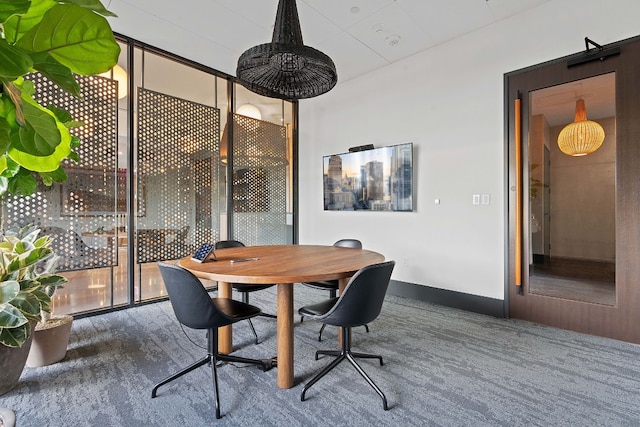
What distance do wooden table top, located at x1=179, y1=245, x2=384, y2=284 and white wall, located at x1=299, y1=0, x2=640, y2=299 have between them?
5.29 ft

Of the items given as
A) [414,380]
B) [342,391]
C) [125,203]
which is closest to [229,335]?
[342,391]

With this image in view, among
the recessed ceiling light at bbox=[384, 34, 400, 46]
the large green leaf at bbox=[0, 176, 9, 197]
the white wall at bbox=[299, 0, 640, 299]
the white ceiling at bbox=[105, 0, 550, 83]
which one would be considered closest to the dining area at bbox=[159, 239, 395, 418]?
the large green leaf at bbox=[0, 176, 9, 197]

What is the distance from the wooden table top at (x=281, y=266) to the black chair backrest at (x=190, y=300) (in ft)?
0.48

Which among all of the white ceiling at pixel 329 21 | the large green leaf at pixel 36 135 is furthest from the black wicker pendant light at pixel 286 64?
the large green leaf at pixel 36 135

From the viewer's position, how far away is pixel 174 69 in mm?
4098

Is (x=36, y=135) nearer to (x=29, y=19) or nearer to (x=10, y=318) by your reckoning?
(x=29, y=19)

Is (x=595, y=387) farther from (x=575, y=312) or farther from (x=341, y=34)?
(x=341, y=34)

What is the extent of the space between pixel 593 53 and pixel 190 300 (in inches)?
156

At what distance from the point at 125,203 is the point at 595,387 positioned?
458 centimetres

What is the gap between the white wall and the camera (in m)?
3.08

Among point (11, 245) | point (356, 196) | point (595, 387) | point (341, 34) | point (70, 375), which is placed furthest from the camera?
point (356, 196)

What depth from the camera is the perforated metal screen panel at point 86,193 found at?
3092 millimetres

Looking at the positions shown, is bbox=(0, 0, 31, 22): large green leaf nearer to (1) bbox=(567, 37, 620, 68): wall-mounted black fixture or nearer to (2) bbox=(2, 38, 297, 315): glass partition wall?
(2) bbox=(2, 38, 297, 315): glass partition wall

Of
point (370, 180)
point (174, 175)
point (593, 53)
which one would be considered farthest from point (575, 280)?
point (174, 175)
